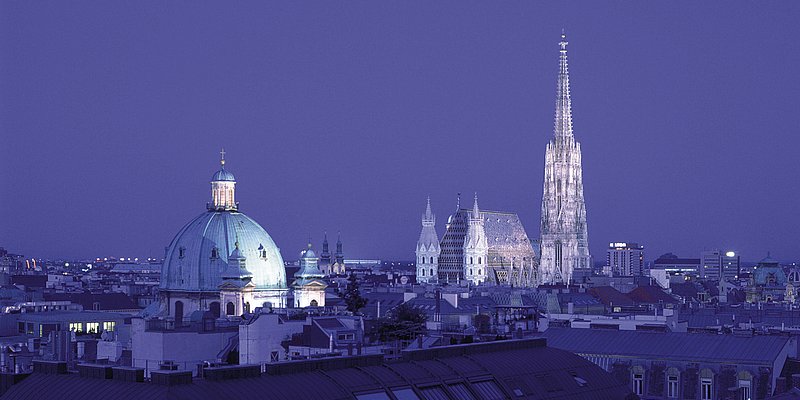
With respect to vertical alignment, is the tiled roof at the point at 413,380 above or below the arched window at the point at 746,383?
above

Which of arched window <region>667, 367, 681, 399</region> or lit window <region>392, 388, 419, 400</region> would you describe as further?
arched window <region>667, 367, 681, 399</region>

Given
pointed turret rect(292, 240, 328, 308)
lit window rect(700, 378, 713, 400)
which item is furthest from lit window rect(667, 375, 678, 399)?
pointed turret rect(292, 240, 328, 308)

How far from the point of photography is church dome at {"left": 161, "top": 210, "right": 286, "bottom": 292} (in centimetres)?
14162

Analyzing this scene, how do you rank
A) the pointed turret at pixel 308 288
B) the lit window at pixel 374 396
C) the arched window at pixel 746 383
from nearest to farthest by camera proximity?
the lit window at pixel 374 396 → the arched window at pixel 746 383 → the pointed turret at pixel 308 288

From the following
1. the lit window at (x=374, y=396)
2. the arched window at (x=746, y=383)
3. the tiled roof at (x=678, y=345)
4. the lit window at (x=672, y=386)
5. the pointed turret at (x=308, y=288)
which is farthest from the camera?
the pointed turret at (x=308, y=288)

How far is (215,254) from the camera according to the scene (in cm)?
14188

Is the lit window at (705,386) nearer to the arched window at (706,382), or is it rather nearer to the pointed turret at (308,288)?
the arched window at (706,382)

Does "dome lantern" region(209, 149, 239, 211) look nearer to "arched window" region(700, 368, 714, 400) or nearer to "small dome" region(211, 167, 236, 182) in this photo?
"small dome" region(211, 167, 236, 182)

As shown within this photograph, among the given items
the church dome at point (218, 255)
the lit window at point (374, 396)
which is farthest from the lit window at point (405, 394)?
the church dome at point (218, 255)

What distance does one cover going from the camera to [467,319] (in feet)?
420

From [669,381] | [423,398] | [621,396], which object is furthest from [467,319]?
[423,398]

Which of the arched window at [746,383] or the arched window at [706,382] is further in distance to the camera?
the arched window at [706,382]

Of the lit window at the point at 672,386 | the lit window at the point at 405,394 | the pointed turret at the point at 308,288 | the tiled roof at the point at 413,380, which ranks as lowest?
the lit window at the point at 672,386

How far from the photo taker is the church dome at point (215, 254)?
14162 centimetres
